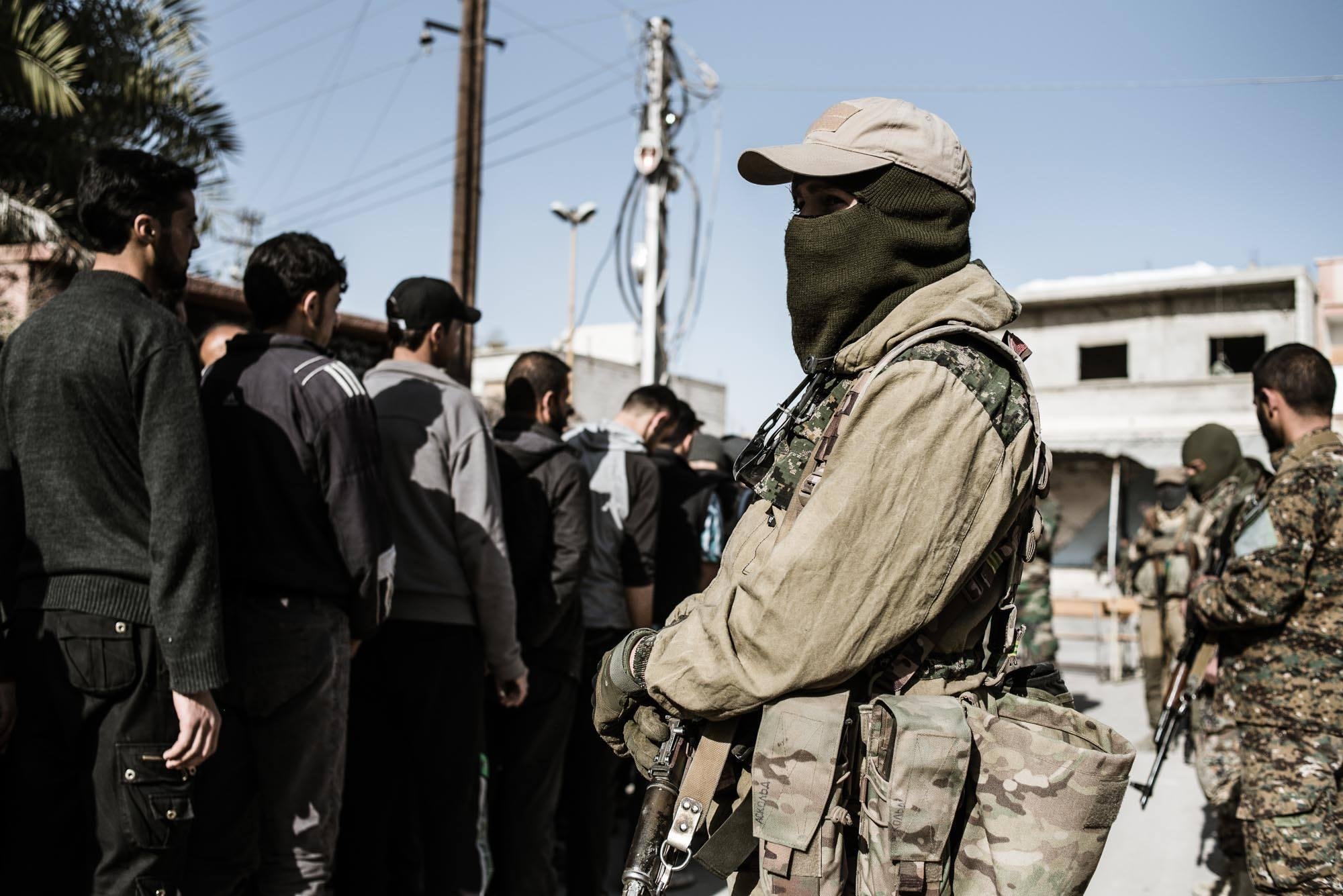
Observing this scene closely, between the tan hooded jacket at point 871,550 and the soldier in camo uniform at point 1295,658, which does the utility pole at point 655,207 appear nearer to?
the soldier in camo uniform at point 1295,658

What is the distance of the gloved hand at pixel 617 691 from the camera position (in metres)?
1.78

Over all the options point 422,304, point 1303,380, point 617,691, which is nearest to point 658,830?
point 617,691

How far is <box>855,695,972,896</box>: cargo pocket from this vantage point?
157cm

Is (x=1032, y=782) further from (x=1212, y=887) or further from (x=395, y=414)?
(x=1212, y=887)

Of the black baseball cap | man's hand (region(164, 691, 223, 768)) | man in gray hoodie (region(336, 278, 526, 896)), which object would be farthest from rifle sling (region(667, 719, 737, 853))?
the black baseball cap

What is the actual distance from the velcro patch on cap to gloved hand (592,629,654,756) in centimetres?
94

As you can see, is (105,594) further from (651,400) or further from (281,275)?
(651,400)

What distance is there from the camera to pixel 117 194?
2.50 meters

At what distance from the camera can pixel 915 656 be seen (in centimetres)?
168

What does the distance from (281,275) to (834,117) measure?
186 cm

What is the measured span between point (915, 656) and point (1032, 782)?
25 centimetres

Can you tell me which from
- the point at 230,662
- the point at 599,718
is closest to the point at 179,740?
the point at 230,662

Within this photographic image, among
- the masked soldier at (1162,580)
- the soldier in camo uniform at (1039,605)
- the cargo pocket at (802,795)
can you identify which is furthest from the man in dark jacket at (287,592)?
the soldier in camo uniform at (1039,605)

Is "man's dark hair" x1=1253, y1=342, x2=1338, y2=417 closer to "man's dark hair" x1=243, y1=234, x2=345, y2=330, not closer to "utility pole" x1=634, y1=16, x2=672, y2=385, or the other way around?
"man's dark hair" x1=243, y1=234, x2=345, y2=330
